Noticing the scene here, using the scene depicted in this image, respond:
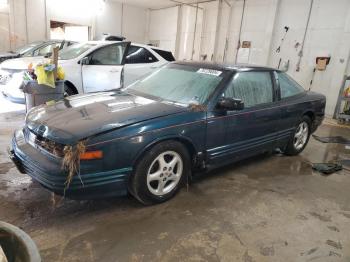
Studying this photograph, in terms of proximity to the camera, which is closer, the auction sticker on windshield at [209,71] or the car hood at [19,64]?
the auction sticker on windshield at [209,71]

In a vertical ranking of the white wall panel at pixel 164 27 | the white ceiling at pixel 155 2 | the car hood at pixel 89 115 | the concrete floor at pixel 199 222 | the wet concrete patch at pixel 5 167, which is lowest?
the wet concrete patch at pixel 5 167

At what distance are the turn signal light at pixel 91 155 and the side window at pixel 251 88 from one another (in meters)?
1.49

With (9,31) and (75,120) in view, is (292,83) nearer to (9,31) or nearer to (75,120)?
(75,120)

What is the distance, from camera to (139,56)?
21.3 ft

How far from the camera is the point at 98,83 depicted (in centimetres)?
584

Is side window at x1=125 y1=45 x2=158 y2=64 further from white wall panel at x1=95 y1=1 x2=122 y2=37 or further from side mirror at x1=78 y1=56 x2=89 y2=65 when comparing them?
white wall panel at x1=95 y1=1 x2=122 y2=37

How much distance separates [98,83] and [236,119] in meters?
3.61

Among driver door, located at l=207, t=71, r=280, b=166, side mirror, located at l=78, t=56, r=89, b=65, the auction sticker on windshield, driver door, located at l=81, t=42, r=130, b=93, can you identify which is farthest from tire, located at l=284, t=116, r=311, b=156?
side mirror, located at l=78, t=56, r=89, b=65

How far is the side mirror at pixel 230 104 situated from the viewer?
284cm

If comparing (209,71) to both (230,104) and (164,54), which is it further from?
(164,54)

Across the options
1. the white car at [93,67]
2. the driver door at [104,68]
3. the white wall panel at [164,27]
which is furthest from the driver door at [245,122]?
the white wall panel at [164,27]

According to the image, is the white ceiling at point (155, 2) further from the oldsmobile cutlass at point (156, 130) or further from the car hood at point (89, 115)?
the car hood at point (89, 115)

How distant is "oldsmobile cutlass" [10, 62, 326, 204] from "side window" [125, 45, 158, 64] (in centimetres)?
287

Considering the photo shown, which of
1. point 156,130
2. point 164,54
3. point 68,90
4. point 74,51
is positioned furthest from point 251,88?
point 74,51
